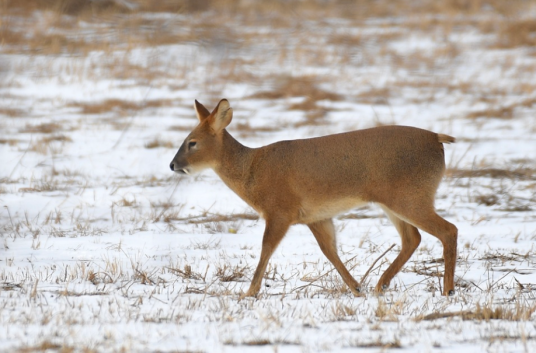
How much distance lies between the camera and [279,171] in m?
6.55

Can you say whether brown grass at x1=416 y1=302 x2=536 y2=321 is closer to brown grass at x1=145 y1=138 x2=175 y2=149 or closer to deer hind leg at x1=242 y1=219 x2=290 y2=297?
deer hind leg at x1=242 y1=219 x2=290 y2=297

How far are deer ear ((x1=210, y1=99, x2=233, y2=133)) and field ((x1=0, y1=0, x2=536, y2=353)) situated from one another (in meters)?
0.38

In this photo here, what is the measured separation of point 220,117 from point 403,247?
205 centimetres

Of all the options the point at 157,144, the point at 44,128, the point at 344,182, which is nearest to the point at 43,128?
the point at 44,128

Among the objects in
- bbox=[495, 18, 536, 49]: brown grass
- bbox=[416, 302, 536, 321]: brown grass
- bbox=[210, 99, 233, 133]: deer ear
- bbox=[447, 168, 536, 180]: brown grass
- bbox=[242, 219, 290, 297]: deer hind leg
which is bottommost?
bbox=[416, 302, 536, 321]: brown grass

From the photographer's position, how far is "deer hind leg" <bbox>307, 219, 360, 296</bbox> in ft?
20.2

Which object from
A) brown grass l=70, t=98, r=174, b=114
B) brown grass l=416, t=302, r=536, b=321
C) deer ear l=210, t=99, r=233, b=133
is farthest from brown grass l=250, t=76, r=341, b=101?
brown grass l=416, t=302, r=536, b=321

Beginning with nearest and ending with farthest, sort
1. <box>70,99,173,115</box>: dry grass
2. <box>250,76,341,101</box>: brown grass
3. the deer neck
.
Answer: the deer neck → <box>70,99,173,115</box>: dry grass → <box>250,76,341,101</box>: brown grass

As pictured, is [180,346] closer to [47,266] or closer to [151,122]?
[47,266]

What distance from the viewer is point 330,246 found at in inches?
255

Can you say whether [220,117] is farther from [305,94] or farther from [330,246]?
[305,94]

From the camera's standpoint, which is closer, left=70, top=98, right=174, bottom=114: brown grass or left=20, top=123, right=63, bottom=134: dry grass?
left=20, top=123, right=63, bottom=134: dry grass

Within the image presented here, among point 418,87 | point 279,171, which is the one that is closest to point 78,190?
point 279,171

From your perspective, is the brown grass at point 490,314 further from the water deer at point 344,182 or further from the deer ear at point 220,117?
the deer ear at point 220,117
